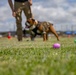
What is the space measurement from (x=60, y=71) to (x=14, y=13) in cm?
828

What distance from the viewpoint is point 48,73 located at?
2.02 metres

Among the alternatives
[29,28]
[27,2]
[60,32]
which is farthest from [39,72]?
[60,32]

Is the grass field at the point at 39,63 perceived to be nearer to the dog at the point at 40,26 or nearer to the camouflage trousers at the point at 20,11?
the camouflage trousers at the point at 20,11

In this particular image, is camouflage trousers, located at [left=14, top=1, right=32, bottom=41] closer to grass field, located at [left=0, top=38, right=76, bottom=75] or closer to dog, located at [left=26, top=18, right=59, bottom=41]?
dog, located at [left=26, top=18, right=59, bottom=41]

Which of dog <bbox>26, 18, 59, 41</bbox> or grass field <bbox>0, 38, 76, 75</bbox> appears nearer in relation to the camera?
grass field <bbox>0, 38, 76, 75</bbox>

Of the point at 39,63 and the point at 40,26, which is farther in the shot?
the point at 40,26

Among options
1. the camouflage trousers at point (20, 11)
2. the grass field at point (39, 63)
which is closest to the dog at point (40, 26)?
the camouflage trousers at point (20, 11)

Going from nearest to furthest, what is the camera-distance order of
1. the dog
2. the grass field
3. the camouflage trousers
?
the grass field
the camouflage trousers
the dog

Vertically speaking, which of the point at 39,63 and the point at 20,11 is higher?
the point at 39,63

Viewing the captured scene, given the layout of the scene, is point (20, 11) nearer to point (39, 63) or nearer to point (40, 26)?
point (40, 26)

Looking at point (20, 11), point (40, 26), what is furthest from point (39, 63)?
point (40, 26)

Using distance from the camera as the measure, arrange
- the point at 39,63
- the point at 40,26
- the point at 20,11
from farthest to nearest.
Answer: the point at 40,26 → the point at 20,11 → the point at 39,63

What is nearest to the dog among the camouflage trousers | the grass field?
the camouflage trousers

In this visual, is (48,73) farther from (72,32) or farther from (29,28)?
(72,32)
